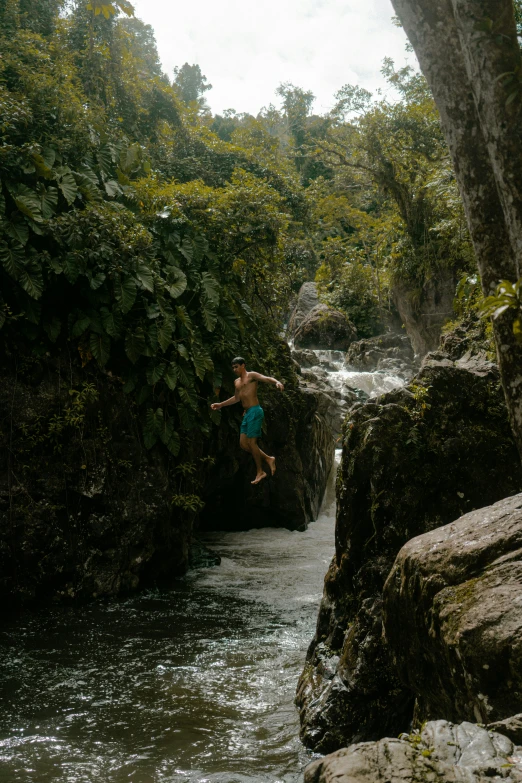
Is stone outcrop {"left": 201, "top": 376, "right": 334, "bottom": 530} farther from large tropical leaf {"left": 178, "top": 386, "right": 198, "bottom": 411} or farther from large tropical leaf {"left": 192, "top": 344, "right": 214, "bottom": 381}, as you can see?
large tropical leaf {"left": 178, "top": 386, "right": 198, "bottom": 411}

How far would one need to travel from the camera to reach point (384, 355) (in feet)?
86.0

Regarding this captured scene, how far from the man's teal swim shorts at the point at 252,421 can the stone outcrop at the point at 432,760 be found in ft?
25.4

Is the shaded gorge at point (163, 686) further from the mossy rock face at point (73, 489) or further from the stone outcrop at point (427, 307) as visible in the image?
the stone outcrop at point (427, 307)

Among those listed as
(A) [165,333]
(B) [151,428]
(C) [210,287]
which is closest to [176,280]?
(C) [210,287]

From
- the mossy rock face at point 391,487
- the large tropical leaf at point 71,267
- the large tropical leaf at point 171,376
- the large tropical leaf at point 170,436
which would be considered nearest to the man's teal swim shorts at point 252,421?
the large tropical leaf at point 170,436

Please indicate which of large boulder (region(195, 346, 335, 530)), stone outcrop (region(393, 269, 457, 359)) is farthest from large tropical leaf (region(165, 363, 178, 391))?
stone outcrop (region(393, 269, 457, 359))

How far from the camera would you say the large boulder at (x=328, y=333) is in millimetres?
29844

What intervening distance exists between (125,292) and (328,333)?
70.0 ft

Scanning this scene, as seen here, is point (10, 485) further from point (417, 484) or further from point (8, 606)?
point (417, 484)

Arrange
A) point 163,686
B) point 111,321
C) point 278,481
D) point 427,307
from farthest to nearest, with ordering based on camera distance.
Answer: point 427,307 < point 278,481 < point 111,321 < point 163,686

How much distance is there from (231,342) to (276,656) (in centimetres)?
579

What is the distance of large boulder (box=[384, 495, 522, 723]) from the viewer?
116 inches

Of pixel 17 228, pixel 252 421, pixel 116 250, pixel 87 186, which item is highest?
pixel 87 186

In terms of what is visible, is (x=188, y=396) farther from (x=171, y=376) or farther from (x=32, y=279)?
(x=32, y=279)
